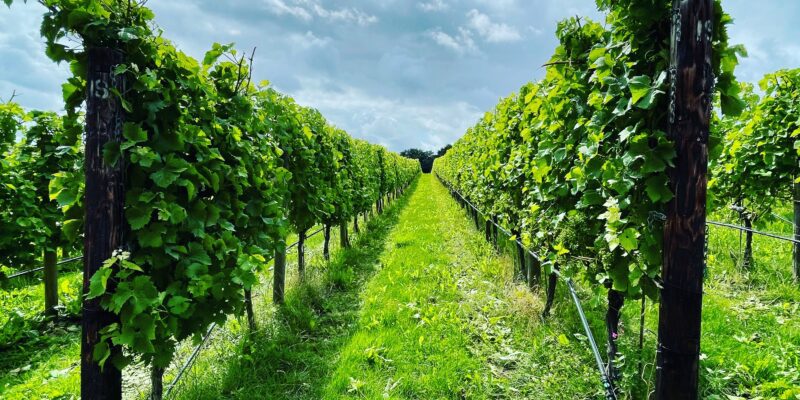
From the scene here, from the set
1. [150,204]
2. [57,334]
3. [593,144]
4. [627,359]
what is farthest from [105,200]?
[57,334]

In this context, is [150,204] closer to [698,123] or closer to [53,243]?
[698,123]

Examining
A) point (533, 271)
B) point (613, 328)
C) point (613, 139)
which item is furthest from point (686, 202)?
point (533, 271)

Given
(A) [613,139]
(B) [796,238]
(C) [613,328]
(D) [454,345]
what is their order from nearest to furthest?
(A) [613,139] < (C) [613,328] < (D) [454,345] < (B) [796,238]

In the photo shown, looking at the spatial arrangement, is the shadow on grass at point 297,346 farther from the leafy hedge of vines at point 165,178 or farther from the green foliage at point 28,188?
the green foliage at point 28,188

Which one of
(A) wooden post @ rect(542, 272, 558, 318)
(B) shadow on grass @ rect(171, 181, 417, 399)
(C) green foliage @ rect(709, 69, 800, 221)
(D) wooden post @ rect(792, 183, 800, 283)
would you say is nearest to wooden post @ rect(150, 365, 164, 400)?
(B) shadow on grass @ rect(171, 181, 417, 399)

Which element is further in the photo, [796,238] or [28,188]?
[796,238]

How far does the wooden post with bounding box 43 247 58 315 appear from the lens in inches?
230

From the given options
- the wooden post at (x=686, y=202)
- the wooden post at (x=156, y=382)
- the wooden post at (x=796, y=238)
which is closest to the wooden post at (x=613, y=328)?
the wooden post at (x=686, y=202)

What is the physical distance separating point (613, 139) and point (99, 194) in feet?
11.1

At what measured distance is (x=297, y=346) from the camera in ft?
14.6

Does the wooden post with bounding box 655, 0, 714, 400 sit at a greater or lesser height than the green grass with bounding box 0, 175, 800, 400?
greater

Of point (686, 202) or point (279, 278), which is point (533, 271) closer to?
point (279, 278)

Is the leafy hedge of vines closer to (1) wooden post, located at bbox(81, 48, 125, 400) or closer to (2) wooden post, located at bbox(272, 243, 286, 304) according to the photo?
(1) wooden post, located at bbox(81, 48, 125, 400)

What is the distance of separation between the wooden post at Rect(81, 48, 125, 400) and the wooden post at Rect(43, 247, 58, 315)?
478cm
